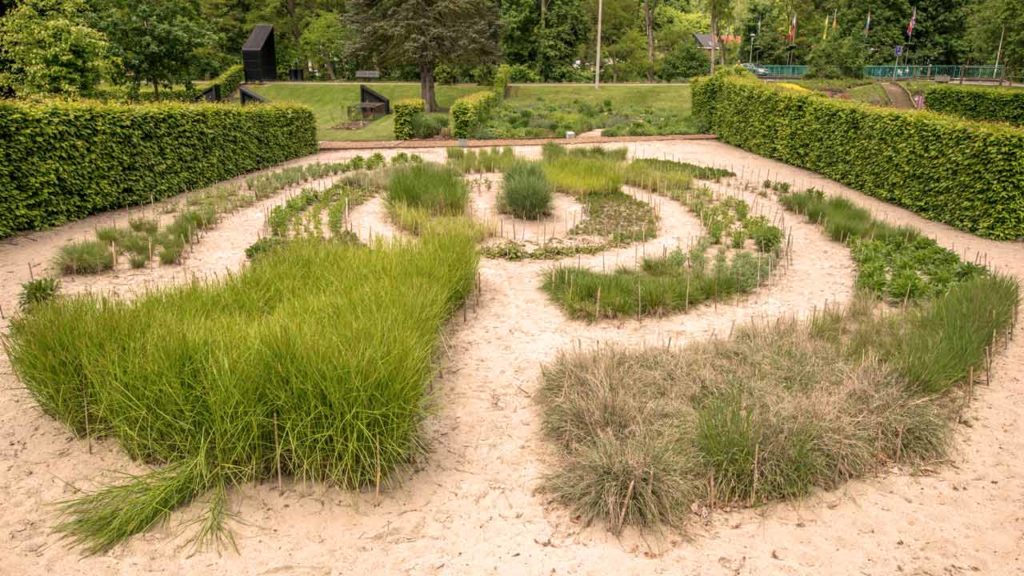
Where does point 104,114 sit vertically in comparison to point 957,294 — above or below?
above

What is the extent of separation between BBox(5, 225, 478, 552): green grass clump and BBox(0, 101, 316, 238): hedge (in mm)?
5147

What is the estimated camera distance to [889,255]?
7742 millimetres

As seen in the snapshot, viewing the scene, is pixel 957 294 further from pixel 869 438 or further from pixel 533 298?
pixel 533 298

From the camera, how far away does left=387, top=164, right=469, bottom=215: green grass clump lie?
9.39 m

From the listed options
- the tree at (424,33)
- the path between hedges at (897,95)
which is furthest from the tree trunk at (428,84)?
the path between hedges at (897,95)

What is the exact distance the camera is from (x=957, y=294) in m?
5.82

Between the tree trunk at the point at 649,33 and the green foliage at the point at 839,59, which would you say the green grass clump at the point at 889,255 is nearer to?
the green foliage at the point at 839,59

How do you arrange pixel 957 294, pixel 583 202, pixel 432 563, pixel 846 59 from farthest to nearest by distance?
1. pixel 846 59
2. pixel 583 202
3. pixel 957 294
4. pixel 432 563

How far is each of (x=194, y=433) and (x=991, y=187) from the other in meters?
10.4

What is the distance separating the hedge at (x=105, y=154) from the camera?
833 cm

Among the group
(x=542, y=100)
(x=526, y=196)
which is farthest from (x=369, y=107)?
(x=526, y=196)

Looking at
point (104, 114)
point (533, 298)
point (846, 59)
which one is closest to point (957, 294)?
point (533, 298)

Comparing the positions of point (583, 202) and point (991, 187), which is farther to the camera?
point (583, 202)

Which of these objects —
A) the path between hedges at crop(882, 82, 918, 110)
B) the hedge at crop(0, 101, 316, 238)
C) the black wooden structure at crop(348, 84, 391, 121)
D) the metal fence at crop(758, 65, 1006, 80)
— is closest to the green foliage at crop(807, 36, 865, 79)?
the path between hedges at crop(882, 82, 918, 110)
